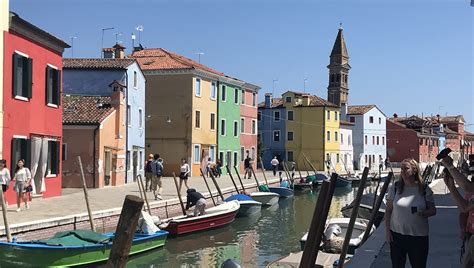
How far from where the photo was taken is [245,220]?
20.4 meters

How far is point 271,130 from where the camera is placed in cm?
5544

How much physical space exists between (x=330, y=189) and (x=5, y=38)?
1343cm

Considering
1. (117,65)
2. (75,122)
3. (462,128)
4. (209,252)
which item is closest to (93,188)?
(75,122)

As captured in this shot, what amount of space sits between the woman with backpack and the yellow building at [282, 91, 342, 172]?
155 ft

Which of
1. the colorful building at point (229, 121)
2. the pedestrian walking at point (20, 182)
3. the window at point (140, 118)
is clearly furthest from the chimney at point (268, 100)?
the pedestrian walking at point (20, 182)

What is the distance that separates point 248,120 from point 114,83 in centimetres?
1960

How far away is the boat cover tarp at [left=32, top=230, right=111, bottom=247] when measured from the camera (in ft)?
36.0

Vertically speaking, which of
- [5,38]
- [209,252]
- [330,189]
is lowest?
[209,252]

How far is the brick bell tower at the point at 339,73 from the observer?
74250mm

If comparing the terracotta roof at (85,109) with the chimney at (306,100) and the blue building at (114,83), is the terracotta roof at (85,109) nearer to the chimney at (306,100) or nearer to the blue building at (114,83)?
the blue building at (114,83)

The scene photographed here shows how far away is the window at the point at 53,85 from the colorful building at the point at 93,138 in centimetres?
410

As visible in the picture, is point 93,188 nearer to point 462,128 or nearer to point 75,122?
point 75,122

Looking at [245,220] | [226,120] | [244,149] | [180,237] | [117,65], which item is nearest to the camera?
[180,237]

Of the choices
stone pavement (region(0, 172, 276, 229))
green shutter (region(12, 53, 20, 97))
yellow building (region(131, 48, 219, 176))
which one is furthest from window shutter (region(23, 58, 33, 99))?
yellow building (region(131, 48, 219, 176))
